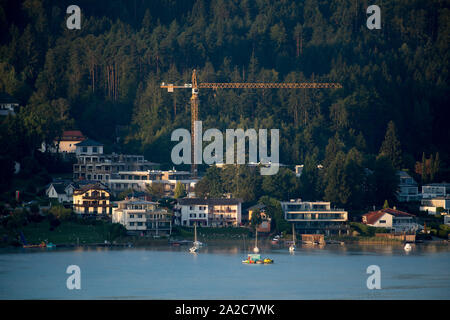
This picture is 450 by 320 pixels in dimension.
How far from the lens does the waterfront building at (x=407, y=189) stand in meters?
89.9

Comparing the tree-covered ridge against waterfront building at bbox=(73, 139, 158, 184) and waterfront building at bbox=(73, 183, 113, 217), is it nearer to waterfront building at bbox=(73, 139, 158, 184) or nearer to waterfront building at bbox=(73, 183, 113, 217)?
waterfront building at bbox=(73, 139, 158, 184)

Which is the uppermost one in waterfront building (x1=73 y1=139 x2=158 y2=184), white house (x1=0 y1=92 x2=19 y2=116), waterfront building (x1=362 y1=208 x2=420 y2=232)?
white house (x1=0 y1=92 x2=19 y2=116)

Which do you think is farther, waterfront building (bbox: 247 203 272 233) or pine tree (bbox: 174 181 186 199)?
pine tree (bbox: 174 181 186 199)

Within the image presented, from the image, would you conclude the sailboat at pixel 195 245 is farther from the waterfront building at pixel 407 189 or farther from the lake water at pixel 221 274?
the waterfront building at pixel 407 189

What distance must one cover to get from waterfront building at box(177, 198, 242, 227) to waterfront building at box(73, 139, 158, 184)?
1150 centimetres

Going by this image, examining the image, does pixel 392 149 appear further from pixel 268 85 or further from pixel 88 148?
pixel 88 148

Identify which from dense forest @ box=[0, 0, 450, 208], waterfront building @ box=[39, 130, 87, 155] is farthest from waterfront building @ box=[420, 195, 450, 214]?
waterfront building @ box=[39, 130, 87, 155]

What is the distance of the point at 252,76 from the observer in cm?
11106

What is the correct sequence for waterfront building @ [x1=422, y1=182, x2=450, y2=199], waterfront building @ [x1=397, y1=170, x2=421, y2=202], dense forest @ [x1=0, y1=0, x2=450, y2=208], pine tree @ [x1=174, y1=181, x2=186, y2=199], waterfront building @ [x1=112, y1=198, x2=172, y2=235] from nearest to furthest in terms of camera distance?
waterfront building @ [x1=112, y1=198, x2=172, y2=235] < pine tree @ [x1=174, y1=181, x2=186, y2=199] < waterfront building @ [x1=422, y1=182, x2=450, y2=199] < waterfront building @ [x1=397, y1=170, x2=421, y2=202] < dense forest @ [x1=0, y1=0, x2=450, y2=208]

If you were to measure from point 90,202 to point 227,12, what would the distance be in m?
54.2

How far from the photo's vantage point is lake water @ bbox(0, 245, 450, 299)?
53.5 meters

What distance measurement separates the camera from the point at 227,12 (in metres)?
128

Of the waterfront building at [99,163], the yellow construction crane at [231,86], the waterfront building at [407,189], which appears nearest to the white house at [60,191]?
the waterfront building at [99,163]

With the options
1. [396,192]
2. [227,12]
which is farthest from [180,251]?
[227,12]
